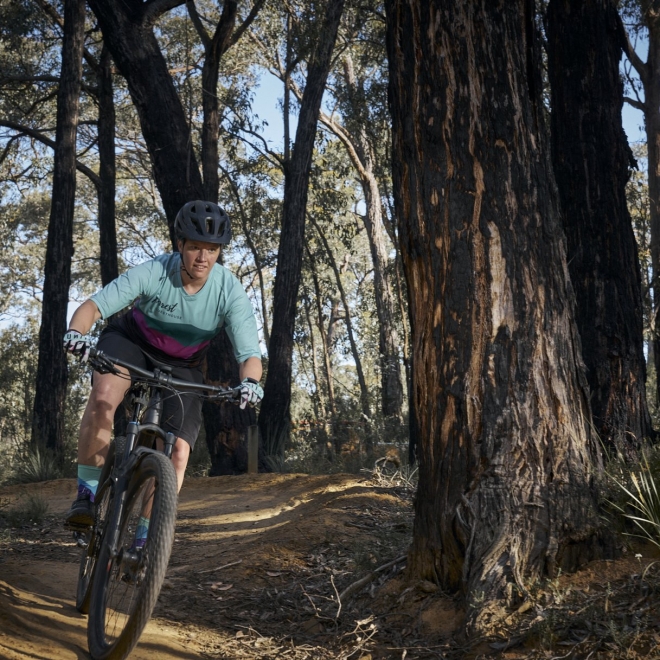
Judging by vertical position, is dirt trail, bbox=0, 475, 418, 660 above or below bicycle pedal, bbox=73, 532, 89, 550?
below

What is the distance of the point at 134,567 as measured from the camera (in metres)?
3.68

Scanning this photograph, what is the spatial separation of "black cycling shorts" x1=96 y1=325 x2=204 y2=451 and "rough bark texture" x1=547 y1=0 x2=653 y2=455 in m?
3.21

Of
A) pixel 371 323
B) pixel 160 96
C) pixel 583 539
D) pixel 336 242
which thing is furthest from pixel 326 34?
pixel 371 323

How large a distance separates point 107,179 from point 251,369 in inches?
568

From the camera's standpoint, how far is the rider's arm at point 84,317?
13.5ft

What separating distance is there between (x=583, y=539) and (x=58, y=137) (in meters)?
14.7

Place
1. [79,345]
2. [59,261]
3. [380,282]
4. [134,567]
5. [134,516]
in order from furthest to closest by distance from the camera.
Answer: [380,282]
[59,261]
[134,516]
[79,345]
[134,567]

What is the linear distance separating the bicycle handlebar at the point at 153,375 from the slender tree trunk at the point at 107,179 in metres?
13.9

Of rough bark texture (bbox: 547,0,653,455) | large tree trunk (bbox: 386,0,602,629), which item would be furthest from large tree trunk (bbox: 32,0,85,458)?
large tree trunk (bbox: 386,0,602,629)

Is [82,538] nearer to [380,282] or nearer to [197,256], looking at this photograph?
[197,256]

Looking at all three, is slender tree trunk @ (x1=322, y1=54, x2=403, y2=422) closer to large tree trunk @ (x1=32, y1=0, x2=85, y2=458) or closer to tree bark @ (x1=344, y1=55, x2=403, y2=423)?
tree bark @ (x1=344, y1=55, x2=403, y2=423)

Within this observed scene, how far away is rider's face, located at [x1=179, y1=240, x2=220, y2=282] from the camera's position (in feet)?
14.4

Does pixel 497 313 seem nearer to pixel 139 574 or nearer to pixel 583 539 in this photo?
pixel 583 539

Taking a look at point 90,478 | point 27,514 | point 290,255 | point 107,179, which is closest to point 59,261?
point 107,179
